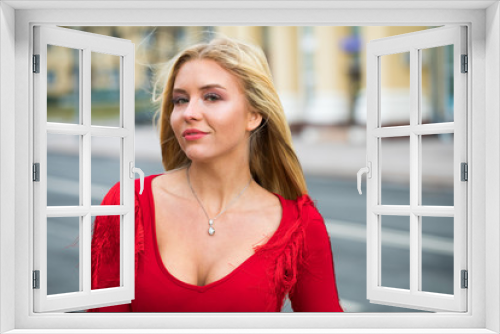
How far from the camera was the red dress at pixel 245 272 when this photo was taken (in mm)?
2455

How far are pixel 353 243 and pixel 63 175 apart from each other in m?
8.52

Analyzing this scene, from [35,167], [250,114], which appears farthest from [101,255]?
[250,114]

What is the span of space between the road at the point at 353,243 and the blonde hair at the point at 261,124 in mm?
605

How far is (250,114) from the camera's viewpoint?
2697 millimetres

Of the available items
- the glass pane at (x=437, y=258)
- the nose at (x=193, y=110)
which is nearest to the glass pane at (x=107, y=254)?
the nose at (x=193, y=110)

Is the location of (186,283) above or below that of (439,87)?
below

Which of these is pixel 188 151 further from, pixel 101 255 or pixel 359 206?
pixel 359 206

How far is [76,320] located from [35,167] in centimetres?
60

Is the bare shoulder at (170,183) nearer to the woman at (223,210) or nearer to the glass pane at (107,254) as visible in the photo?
the woman at (223,210)

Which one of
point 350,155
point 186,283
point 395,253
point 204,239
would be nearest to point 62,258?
point 395,253

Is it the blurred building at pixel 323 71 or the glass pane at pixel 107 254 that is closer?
the glass pane at pixel 107 254

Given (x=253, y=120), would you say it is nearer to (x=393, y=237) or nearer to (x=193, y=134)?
(x=193, y=134)

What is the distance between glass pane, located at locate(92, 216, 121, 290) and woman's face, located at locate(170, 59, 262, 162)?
47 cm

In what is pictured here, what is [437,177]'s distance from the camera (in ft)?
33.5
